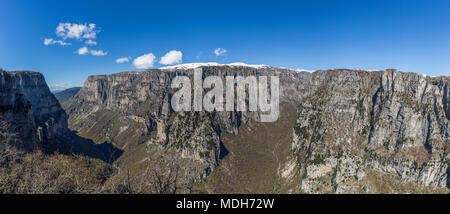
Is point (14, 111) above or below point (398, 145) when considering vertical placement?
above

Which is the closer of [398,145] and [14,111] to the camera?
[14,111]

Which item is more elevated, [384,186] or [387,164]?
[387,164]

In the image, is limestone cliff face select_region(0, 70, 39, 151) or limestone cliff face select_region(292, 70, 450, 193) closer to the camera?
limestone cliff face select_region(0, 70, 39, 151)

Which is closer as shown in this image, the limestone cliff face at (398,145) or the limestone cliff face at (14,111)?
the limestone cliff face at (14,111)

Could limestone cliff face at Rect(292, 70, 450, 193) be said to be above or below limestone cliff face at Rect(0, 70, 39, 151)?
below

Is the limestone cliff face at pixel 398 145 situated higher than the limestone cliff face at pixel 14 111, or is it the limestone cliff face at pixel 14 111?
the limestone cliff face at pixel 14 111
